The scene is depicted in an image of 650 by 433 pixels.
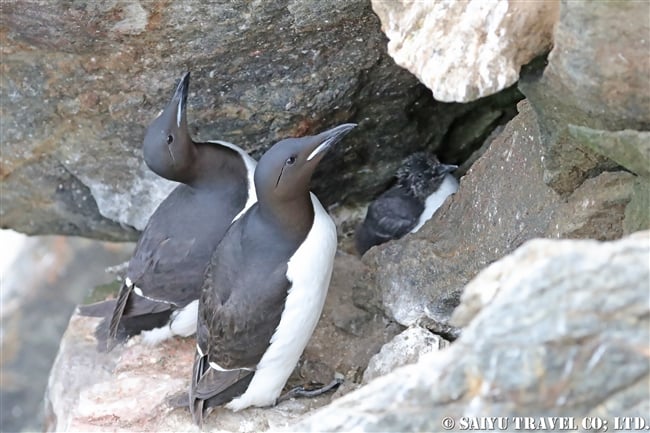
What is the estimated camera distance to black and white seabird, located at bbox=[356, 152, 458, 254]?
4805mm

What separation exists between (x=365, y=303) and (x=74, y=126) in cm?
162

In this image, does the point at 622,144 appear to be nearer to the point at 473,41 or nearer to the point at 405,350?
the point at 473,41

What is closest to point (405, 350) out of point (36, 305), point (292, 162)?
point (292, 162)

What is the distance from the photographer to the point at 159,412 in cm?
411

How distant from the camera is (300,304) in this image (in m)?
3.84

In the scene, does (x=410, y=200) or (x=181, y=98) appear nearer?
(x=181, y=98)

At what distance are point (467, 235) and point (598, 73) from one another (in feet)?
4.51

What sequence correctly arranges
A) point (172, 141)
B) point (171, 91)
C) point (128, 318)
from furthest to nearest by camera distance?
point (128, 318)
point (171, 91)
point (172, 141)

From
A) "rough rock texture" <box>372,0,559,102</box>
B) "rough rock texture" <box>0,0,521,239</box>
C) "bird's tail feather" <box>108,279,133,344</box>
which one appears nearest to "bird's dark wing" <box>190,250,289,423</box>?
"bird's tail feather" <box>108,279,133,344</box>

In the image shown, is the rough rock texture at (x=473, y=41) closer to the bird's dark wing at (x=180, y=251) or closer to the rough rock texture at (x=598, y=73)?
the rough rock texture at (x=598, y=73)

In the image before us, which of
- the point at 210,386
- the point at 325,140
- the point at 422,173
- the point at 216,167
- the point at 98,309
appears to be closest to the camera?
the point at 325,140

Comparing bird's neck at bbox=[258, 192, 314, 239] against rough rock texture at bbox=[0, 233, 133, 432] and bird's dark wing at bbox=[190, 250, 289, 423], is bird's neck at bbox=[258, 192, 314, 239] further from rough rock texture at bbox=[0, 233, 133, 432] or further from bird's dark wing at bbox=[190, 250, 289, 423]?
rough rock texture at bbox=[0, 233, 133, 432]

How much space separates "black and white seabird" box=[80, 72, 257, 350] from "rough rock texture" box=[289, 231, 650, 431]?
2.33 m

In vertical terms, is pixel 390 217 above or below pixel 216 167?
below
